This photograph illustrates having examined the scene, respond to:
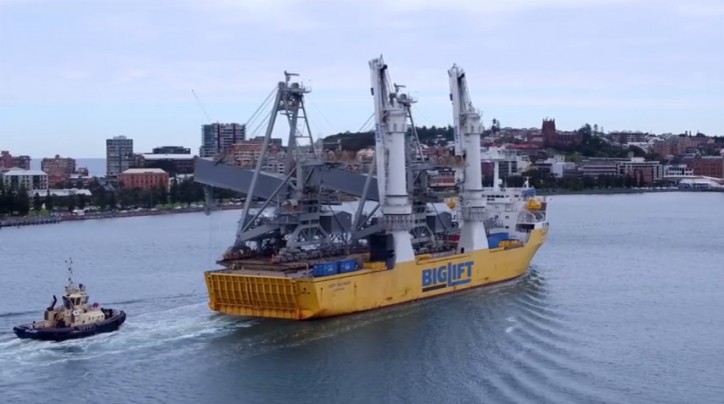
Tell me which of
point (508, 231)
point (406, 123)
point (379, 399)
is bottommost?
point (379, 399)

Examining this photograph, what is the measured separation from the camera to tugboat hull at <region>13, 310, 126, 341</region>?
1961cm

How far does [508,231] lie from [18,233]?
104 feet

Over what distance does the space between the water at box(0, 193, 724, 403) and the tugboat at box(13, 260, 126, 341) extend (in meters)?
0.25

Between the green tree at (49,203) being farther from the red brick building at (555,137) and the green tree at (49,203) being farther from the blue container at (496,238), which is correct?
the red brick building at (555,137)

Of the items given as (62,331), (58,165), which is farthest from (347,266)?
(58,165)

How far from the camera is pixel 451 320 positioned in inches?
900

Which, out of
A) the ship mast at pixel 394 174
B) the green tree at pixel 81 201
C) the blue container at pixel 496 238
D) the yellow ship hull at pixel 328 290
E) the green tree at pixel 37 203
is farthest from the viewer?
the green tree at pixel 81 201

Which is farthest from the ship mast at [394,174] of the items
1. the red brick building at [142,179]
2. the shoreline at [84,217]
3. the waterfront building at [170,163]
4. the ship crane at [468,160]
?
the waterfront building at [170,163]

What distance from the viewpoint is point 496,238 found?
30.2 meters

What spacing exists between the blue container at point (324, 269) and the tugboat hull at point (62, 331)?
446 cm

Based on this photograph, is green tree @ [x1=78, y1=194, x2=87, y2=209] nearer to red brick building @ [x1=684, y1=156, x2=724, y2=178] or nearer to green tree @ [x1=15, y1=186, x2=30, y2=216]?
green tree @ [x1=15, y1=186, x2=30, y2=216]

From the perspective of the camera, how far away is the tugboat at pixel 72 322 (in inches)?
773

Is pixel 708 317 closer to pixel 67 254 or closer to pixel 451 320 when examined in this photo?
pixel 451 320

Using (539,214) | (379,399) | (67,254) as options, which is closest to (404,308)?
(379,399)
